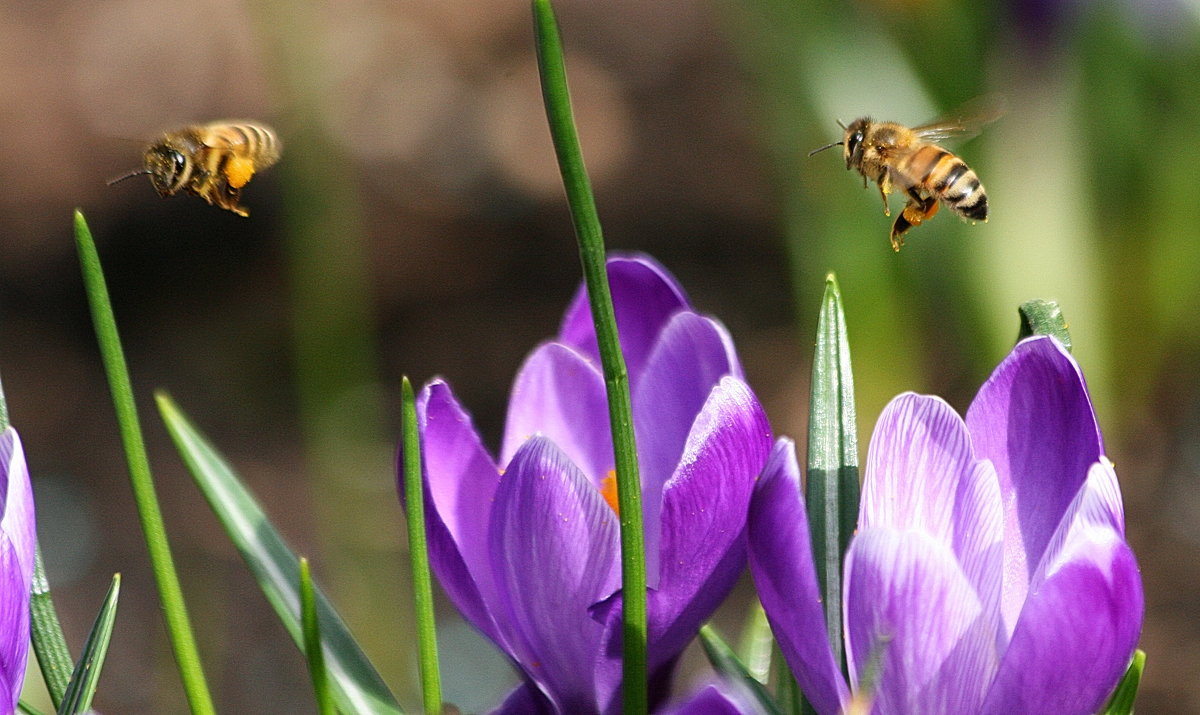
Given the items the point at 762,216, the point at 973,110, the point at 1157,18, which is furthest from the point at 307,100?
the point at 762,216

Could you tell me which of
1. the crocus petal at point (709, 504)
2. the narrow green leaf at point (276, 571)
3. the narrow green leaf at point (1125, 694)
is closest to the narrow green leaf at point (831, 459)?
the crocus petal at point (709, 504)

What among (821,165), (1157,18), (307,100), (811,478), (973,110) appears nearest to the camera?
(811,478)

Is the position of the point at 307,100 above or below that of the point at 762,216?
above

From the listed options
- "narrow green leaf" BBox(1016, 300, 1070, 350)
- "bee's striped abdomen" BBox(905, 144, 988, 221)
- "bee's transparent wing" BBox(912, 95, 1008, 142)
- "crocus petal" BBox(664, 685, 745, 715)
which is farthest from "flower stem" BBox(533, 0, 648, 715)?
"bee's transparent wing" BBox(912, 95, 1008, 142)

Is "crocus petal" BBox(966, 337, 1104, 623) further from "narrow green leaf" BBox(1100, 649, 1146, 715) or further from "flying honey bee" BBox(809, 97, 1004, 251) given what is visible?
"flying honey bee" BBox(809, 97, 1004, 251)

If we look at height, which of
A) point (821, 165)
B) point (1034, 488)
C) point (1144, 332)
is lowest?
point (1144, 332)

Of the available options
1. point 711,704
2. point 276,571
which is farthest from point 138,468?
point 711,704

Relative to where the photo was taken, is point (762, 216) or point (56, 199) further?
point (762, 216)

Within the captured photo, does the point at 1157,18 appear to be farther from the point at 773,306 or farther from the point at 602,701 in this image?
the point at 602,701
